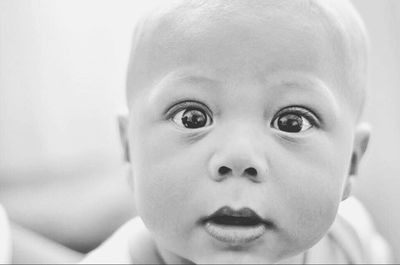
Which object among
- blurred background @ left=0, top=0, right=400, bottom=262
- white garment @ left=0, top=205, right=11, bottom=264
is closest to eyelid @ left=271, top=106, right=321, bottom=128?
white garment @ left=0, top=205, right=11, bottom=264

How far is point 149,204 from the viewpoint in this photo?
610 millimetres

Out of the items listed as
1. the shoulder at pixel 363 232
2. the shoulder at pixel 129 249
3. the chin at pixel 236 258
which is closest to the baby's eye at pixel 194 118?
the chin at pixel 236 258

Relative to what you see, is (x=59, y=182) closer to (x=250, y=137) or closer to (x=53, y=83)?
(x=53, y=83)

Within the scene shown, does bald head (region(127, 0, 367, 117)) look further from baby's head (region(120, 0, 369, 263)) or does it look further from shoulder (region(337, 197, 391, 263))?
shoulder (region(337, 197, 391, 263))

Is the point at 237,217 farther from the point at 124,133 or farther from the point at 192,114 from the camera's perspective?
the point at 124,133

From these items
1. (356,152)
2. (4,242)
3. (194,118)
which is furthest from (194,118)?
(4,242)

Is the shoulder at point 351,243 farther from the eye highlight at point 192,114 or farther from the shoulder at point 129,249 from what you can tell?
the eye highlight at point 192,114

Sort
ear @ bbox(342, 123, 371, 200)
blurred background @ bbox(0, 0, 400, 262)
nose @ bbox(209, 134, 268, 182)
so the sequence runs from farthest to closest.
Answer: blurred background @ bbox(0, 0, 400, 262)
ear @ bbox(342, 123, 371, 200)
nose @ bbox(209, 134, 268, 182)

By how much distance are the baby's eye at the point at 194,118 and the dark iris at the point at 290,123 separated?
6 centimetres

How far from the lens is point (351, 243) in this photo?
886 mm

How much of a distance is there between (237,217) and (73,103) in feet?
2.03

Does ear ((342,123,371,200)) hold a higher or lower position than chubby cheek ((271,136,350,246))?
higher

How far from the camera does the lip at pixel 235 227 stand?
0.57 metres

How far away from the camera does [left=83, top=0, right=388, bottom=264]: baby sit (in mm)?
567
